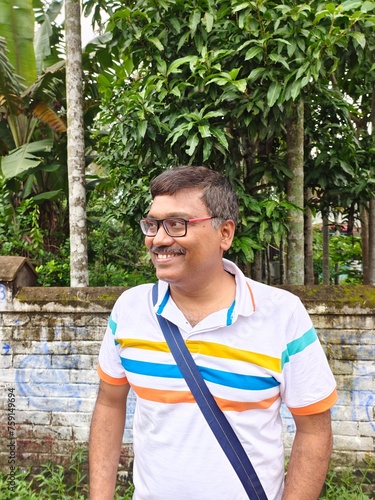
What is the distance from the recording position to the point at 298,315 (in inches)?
55.7

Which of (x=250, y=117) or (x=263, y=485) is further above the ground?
(x=250, y=117)

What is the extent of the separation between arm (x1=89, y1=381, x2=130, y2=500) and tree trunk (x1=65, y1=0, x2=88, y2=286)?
247cm

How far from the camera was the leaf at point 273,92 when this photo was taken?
9.55 feet

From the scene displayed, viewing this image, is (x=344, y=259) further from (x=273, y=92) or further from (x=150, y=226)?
(x=150, y=226)

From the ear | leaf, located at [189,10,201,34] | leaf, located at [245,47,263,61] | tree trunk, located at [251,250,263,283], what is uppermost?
leaf, located at [189,10,201,34]

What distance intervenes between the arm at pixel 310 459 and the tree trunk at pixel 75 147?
2930mm

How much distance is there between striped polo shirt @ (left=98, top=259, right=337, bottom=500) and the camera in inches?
53.7

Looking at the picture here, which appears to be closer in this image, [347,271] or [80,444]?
[80,444]

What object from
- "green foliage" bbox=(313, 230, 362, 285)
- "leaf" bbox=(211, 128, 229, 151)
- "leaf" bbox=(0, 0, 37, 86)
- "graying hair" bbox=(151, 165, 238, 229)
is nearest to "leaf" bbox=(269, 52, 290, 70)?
"leaf" bbox=(211, 128, 229, 151)

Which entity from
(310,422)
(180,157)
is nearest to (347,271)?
(180,157)

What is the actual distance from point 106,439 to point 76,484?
2.08 meters

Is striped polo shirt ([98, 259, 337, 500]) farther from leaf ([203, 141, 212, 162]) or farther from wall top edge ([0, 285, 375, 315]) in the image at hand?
wall top edge ([0, 285, 375, 315])

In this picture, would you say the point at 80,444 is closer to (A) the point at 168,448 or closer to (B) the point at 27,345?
(B) the point at 27,345

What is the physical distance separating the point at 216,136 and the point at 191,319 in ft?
5.80
